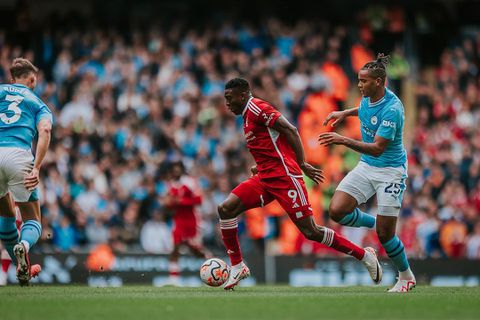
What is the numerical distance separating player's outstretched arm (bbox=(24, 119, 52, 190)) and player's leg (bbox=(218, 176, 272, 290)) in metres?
2.18

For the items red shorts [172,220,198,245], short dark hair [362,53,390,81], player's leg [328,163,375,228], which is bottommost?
red shorts [172,220,198,245]

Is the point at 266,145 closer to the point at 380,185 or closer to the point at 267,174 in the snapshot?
Answer: the point at 267,174

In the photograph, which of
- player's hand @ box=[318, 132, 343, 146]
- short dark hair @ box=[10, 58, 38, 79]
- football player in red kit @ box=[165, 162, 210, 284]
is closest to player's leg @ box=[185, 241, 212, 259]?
football player in red kit @ box=[165, 162, 210, 284]

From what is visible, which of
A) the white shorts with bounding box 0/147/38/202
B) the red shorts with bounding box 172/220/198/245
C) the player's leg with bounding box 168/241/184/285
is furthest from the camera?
the red shorts with bounding box 172/220/198/245

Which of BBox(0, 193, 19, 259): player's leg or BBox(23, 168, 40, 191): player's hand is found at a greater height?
BBox(23, 168, 40, 191): player's hand

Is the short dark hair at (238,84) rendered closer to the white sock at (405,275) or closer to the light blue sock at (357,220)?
the light blue sock at (357,220)

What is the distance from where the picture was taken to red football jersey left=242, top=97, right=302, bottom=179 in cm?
1175

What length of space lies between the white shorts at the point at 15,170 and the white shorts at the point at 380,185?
12.5ft

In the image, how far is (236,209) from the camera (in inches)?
467

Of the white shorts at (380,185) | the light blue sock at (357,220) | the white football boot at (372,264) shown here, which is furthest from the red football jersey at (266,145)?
the white football boot at (372,264)

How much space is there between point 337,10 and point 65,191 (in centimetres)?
1172

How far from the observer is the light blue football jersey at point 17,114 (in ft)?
38.2

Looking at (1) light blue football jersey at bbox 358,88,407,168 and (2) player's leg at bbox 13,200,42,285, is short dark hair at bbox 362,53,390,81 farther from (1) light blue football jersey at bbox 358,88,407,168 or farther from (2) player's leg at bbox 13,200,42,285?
(2) player's leg at bbox 13,200,42,285

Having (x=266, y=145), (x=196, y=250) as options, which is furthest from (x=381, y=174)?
(x=196, y=250)
